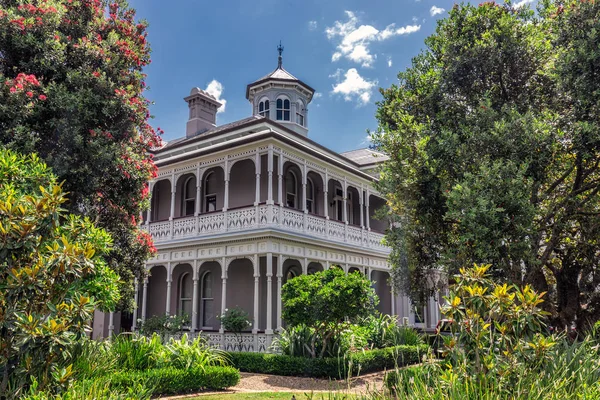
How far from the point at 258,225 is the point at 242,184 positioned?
4.20 metres

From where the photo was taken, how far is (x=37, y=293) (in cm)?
591

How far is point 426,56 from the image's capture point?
10352mm

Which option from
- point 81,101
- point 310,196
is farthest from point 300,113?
point 81,101

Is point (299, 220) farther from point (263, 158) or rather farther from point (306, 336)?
point (306, 336)

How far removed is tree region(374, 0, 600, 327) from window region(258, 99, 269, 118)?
16.3 meters

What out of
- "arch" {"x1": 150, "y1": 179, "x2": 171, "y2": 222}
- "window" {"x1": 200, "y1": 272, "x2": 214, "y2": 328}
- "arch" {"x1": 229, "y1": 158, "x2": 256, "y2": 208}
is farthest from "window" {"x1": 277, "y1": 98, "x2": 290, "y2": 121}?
"window" {"x1": 200, "y1": 272, "x2": 214, "y2": 328}

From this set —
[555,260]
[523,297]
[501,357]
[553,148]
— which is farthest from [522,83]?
[501,357]

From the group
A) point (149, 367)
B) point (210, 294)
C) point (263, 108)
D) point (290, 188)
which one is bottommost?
point (149, 367)

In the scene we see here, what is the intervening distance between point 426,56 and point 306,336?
8102 mm

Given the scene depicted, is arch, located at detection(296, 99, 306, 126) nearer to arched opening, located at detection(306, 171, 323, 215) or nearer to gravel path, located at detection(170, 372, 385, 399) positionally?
arched opening, located at detection(306, 171, 323, 215)

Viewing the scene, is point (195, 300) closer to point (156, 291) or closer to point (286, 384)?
point (156, 291)

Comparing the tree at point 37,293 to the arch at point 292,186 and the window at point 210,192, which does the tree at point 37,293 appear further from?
the window at point 210,192

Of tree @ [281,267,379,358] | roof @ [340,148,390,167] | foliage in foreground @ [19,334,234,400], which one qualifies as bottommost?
foliage in foreground @ [19,334,234,400]

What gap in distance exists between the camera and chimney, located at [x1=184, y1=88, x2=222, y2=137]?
2664 centimetres
